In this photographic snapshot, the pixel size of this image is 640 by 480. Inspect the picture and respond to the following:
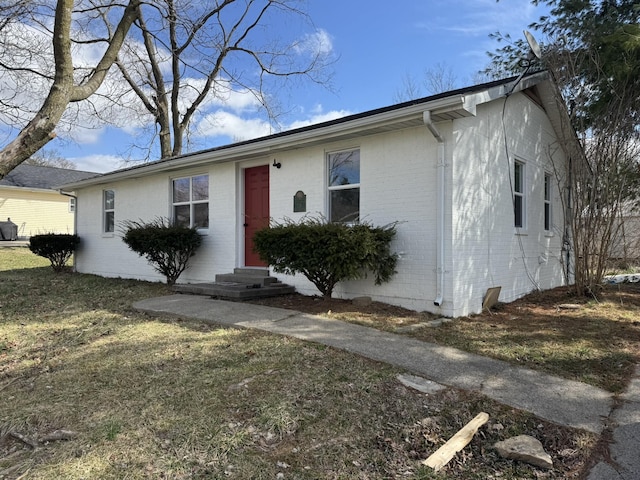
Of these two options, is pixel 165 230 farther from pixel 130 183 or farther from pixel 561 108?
pixel 561 108

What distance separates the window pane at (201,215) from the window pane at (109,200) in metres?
3.97

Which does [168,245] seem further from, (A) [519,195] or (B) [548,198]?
(B) [548,198]

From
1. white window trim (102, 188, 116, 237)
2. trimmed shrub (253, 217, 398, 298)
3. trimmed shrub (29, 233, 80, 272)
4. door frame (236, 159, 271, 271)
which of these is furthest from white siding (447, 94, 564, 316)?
trimmed shrub (29, 233, 80, 272)

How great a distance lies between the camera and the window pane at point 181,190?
412 inches

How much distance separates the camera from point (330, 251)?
6219 millimetres

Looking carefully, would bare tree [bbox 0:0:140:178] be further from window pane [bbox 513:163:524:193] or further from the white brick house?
window pane [bbox 513:163:524:193]

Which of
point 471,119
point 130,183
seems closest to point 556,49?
point 471,119

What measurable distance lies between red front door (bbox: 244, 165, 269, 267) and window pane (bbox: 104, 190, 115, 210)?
5.70 metres

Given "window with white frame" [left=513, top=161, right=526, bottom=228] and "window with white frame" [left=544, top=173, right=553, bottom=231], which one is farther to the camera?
"window with white frame" [left=544, top=173, right=553, bottom=231]

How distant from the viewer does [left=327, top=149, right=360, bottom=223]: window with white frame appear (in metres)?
7.41

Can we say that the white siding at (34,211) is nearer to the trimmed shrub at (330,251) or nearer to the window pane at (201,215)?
the window pane at (201,215)

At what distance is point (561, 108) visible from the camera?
26.7ft

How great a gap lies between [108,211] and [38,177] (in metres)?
16.8

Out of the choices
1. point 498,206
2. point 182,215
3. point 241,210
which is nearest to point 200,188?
point 182,215
